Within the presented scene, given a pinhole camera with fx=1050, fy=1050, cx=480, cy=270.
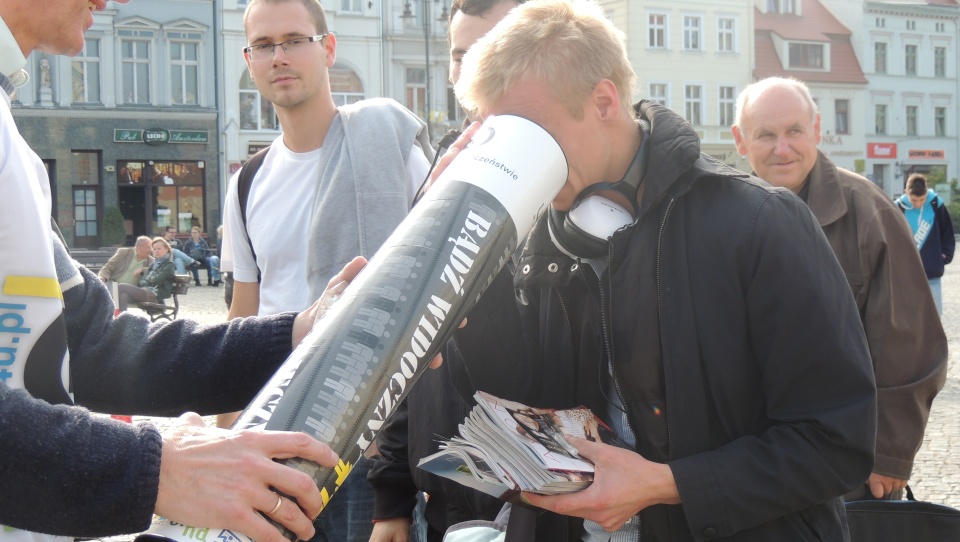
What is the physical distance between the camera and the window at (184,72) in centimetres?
3603

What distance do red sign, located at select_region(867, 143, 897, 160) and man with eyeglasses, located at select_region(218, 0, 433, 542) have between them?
48058 millimetres

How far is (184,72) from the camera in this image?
36.1 metres

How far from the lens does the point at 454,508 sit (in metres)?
2.65

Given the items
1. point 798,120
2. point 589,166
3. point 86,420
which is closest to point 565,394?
point 589,166

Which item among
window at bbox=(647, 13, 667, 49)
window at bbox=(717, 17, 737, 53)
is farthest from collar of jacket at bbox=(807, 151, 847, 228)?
window at bbox=(717, 17, 737, 53)

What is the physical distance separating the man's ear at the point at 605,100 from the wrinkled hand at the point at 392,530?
4.44 feet

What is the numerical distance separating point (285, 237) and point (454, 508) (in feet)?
4.09

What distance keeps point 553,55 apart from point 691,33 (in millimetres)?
44501

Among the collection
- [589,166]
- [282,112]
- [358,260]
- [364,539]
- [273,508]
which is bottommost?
[364,539]

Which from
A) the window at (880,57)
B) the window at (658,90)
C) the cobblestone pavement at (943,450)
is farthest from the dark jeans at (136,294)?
the window at (880,57)

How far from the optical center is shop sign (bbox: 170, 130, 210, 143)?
35.7 meters

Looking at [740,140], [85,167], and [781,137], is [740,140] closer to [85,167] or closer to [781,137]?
[781,137]

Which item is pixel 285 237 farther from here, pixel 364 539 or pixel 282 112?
pixel 364 539

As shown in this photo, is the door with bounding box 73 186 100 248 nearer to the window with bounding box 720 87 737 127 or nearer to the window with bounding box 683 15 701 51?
the window with bounding box 683 15 701 51
